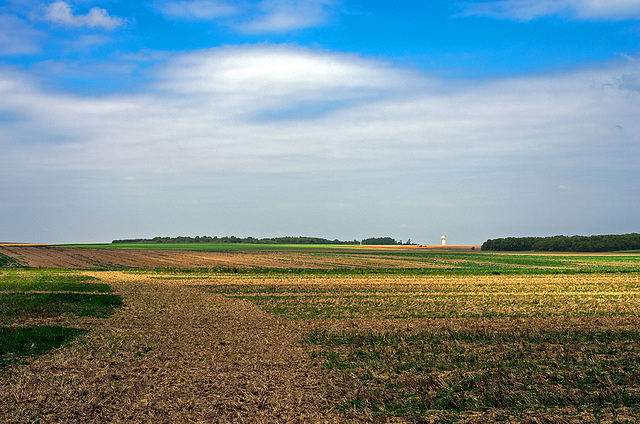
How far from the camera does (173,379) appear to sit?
13.3 m

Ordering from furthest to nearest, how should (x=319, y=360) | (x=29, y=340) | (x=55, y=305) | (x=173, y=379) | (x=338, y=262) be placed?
(x=338, y=262) → (x=55, y=305) → (x=29, y=340) → (x=319, y=360) → (x=173, y=379)

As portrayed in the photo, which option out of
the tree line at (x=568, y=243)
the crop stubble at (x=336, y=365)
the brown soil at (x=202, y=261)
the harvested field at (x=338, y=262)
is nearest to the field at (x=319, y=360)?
the crop stubble at (x=336, y=365)

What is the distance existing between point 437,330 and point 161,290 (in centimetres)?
2275

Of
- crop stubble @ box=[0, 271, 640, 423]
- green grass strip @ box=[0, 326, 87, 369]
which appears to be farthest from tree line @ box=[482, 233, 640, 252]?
green grass strip @ box=[0, 326, 87, 369]

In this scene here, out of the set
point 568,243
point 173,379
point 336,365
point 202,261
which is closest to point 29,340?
point 173,379

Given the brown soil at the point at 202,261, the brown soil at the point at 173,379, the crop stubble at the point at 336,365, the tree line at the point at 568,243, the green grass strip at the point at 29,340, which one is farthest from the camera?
the tree line at the point at 568,243

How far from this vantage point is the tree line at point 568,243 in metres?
135

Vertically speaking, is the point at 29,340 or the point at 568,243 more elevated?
the point at 568,243

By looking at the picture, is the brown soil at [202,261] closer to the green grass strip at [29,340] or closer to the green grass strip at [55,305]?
the green grass strip at [55,305]

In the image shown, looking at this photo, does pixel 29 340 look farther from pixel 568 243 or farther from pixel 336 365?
pixel 568 243

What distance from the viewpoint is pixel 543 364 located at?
48.6 feet

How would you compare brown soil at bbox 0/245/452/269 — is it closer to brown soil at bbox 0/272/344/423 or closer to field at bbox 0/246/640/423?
field at bbox 0/246/640/423

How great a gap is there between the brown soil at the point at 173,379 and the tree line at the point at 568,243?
130587 mm

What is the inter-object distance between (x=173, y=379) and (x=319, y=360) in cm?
425
